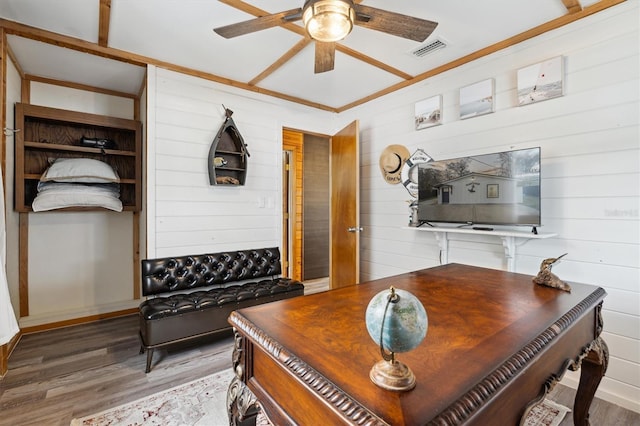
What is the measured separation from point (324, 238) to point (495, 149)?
3.38 meters

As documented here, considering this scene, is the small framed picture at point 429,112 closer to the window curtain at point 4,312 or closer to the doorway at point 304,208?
the doorway at point 304,208

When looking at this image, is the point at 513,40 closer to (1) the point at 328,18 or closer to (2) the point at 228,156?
(1) the point at 328,18

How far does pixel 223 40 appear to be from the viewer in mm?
2668

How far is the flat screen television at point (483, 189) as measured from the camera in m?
2.36

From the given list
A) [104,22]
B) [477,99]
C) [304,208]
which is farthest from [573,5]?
[304,208]

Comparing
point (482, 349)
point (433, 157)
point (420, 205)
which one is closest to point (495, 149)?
point (433, 157)

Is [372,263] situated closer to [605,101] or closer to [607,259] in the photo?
[607,259]

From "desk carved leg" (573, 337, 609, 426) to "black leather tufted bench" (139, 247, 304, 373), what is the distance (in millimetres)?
2347

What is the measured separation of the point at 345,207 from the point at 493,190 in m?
1.86

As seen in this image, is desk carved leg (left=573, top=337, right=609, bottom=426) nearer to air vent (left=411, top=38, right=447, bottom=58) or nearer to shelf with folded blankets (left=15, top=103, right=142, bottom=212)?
air vent (left=411, top=38, right=447, bottom=58)

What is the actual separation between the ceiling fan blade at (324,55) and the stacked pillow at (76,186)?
102 inches

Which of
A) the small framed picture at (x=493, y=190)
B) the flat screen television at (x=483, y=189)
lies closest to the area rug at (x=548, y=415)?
the flat screen television at (x=483, y=189)

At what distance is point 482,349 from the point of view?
2.95ft

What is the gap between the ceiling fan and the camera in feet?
5.43
